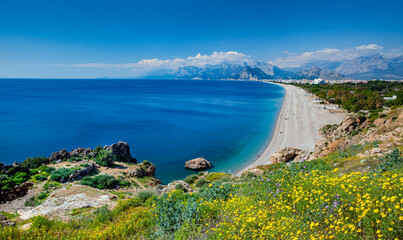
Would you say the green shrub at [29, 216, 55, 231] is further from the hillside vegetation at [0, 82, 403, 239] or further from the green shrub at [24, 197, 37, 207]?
the green shrub at [24, 197, 37, 207]

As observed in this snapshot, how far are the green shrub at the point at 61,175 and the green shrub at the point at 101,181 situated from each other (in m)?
1.75

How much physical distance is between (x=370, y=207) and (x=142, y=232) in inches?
254

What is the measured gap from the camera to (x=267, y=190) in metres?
7.16

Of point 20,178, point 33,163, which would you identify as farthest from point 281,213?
point 33,163

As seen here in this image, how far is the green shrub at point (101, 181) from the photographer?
778 inches

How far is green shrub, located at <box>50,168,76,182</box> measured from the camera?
794 inches

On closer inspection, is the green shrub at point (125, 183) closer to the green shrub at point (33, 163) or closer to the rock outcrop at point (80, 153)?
the rock outcrop at point (80, 153)

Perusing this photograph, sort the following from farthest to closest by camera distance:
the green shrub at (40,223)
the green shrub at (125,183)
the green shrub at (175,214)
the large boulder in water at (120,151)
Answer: the large boulder in water at (120,151) → the green shrub at (125,183) → the green shrub at (40,223) → the green shrub at (175,214)

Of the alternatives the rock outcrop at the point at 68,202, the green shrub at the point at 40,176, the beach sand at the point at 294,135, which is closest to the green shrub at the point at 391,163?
the rock outcrop at the point at 68,202

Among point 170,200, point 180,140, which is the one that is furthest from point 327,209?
point 180,140

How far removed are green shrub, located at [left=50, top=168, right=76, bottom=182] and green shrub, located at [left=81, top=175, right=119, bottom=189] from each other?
1.75 metres

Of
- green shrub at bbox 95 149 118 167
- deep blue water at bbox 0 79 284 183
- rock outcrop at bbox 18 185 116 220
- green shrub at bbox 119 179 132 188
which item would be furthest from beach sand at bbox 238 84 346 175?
rock outcrop at bbox 18 185 116 220

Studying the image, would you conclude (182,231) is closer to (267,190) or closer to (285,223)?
(285,223)

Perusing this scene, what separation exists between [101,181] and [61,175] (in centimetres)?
426
